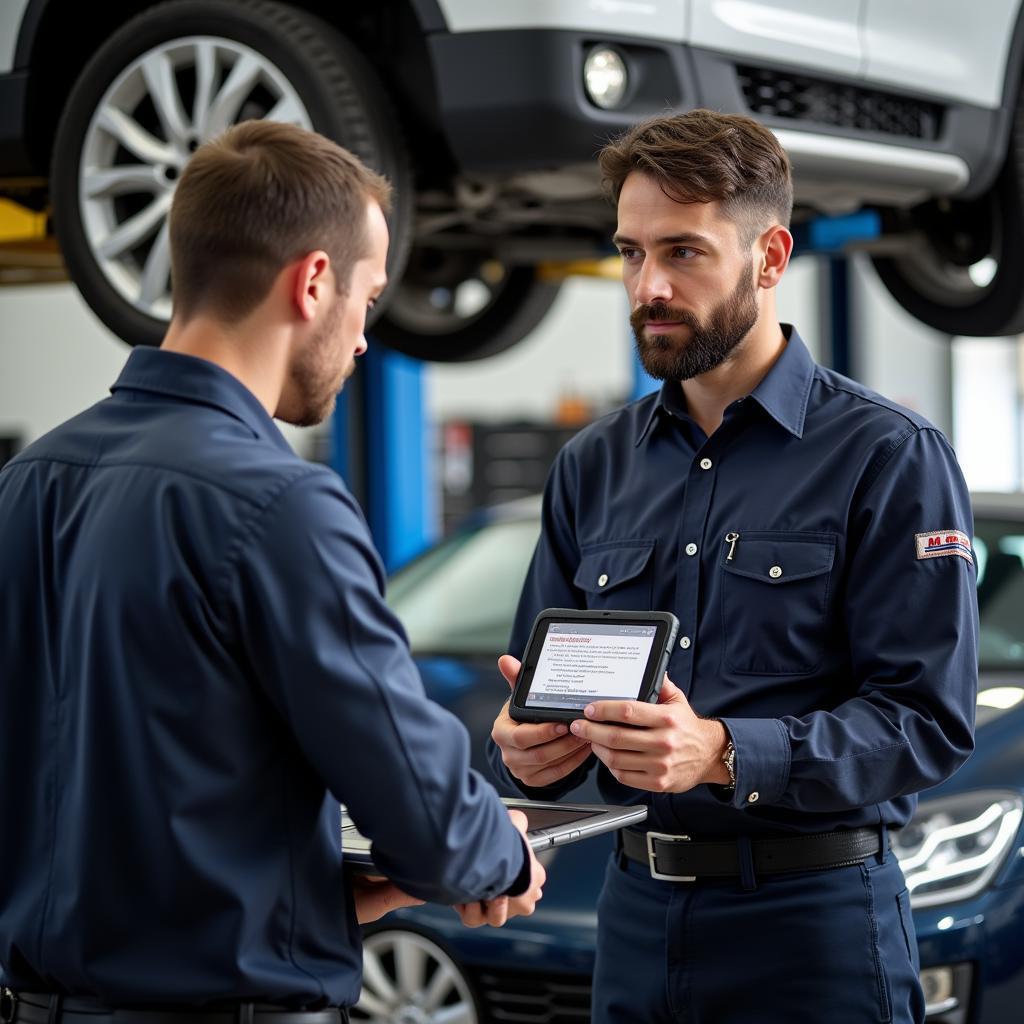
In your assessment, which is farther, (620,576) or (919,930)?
(919,930)

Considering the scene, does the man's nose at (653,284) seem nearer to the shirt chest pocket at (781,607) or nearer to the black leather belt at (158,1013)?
the shirt chest pocket at (781,607)

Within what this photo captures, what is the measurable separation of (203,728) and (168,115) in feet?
7.20

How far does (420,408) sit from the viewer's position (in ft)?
20.2

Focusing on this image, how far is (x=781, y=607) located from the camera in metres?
1.96

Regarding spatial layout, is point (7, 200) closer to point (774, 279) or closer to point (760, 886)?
point (774, 279)

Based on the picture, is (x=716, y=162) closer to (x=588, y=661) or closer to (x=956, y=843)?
(x=588, y=661)

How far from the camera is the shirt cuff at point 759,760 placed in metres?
1.83

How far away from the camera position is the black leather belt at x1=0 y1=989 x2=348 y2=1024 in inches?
56.6

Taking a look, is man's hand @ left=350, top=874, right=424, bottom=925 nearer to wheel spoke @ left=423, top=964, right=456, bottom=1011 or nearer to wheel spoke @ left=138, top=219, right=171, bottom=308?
wheel spoke @ left=423, top=964, right=456, bottom=1011

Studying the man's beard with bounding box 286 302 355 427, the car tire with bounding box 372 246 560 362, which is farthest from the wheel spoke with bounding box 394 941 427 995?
the car tire with bounding box 372 246 560 362

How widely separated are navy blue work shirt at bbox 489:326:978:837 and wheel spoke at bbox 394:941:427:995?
1096mm

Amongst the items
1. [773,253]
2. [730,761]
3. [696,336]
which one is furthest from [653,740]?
[773,253]

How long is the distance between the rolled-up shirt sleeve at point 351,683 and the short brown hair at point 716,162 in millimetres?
748

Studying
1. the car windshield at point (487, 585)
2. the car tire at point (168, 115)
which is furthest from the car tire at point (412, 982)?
the car tire at point (168, 115)
